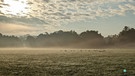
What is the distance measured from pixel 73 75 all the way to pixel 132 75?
8.12m

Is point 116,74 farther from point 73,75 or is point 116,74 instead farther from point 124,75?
point 73,75

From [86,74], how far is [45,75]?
19.5 ft

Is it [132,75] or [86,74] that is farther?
[86,74]

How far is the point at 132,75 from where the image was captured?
111ft

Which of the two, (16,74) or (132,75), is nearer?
(132,75)

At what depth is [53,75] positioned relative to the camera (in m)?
35.3

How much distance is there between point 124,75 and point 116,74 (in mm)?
1556

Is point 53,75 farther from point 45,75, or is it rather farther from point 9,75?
point 9,75

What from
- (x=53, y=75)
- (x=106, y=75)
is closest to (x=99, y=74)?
(x=106, y=75)

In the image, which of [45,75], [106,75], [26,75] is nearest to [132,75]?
[106,75]

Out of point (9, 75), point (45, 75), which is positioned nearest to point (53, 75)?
point (45, 75)

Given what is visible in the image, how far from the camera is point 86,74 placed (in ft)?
118

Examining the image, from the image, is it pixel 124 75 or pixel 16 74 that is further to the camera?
pixel 16 74

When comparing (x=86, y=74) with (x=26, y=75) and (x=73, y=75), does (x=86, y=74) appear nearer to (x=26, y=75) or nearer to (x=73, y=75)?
(x=73, y=75)
